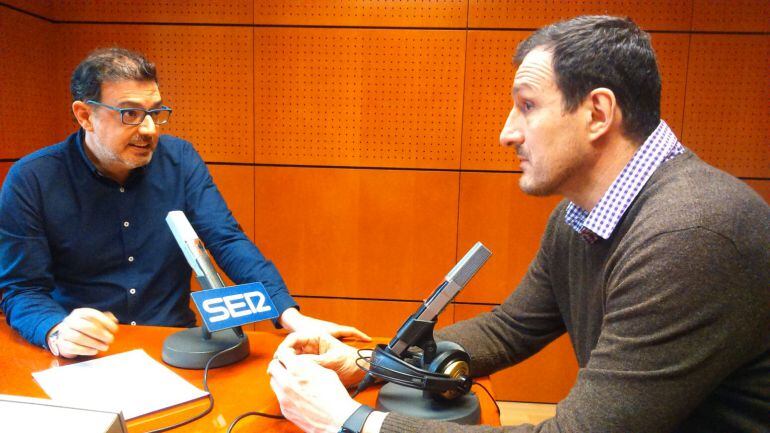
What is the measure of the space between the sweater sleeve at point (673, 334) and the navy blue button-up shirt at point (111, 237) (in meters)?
0.97

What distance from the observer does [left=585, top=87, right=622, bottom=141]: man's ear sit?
3.43 ft

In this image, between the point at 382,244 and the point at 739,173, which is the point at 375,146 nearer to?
the point at 382,244

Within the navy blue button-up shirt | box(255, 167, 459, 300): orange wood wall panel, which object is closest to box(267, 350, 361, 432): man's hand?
the navy blue button-up shirt

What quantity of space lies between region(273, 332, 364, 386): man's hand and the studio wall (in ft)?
Result: 5.63

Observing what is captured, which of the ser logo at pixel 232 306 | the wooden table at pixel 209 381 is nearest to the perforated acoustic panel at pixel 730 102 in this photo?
the wooden table at pixel 209 381

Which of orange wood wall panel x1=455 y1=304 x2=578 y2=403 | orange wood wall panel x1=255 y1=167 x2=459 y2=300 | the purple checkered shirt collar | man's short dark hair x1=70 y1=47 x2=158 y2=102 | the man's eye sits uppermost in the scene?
man's short dark hair x1=70 y1=47 x2=158 y2=102

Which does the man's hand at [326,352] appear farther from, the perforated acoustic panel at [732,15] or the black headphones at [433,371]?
the perforated acoustic panel at [732,15]

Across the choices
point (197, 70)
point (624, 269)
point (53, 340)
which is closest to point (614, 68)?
point (624, 269)

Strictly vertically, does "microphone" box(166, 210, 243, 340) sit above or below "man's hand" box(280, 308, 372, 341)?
above

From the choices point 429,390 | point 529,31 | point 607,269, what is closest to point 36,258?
point 429,390

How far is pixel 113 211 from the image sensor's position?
176 cm

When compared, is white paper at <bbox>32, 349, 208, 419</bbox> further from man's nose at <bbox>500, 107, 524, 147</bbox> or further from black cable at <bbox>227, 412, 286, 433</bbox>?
man's nose at <bbox>500, 107, 524, 147</bbox>

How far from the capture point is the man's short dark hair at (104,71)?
1.70 meters

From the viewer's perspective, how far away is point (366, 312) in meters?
3.00
